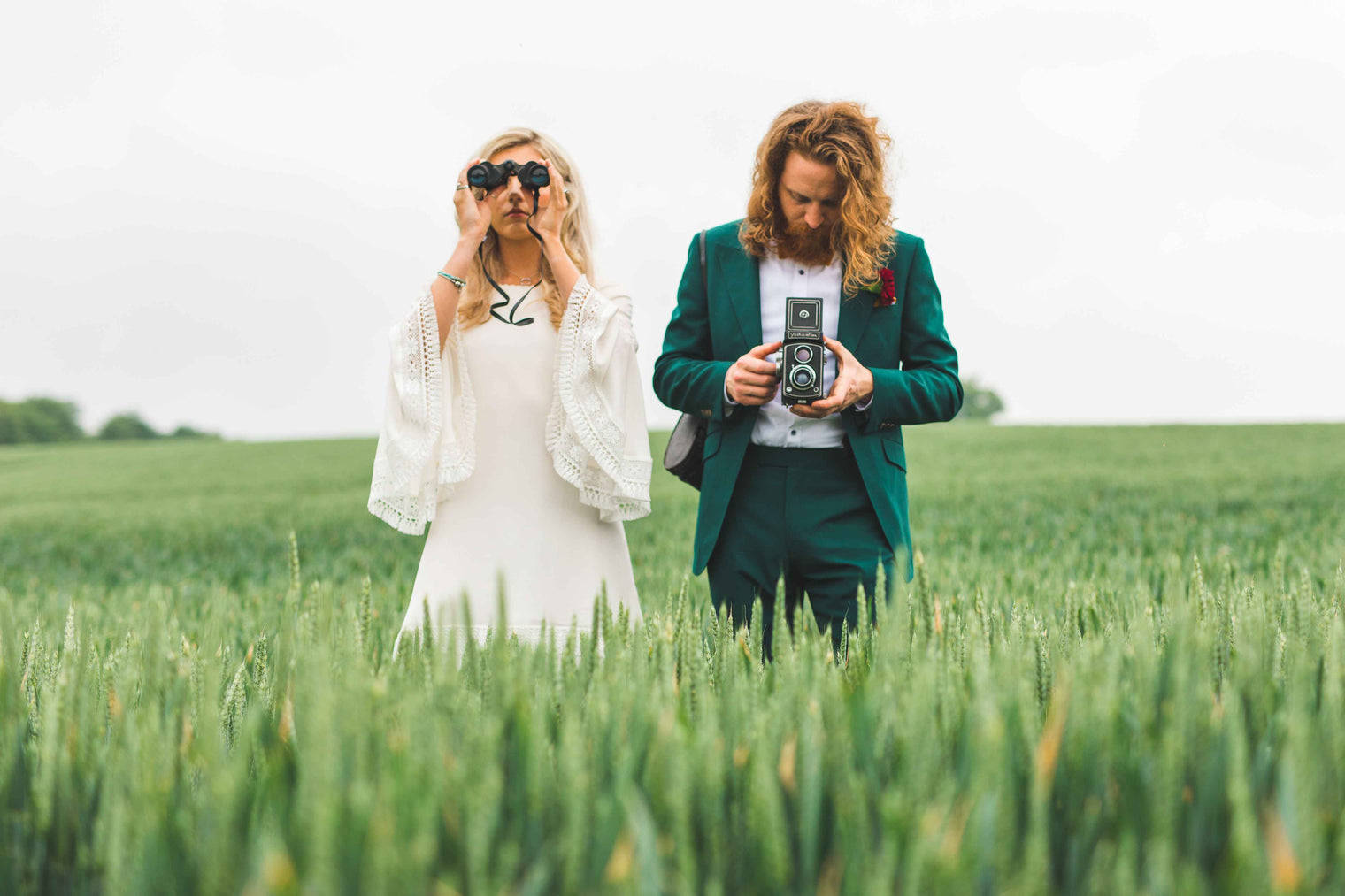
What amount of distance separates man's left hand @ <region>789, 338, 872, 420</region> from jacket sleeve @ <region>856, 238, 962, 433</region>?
0.07 m

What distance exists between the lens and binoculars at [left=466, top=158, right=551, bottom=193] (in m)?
2.87

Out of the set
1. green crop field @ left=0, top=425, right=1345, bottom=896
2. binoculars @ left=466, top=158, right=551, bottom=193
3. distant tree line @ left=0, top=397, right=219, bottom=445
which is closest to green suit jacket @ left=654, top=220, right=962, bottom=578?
binoculars @ left=466, top=158, right=551, bottom=193

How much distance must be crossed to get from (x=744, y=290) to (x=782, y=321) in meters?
0.15

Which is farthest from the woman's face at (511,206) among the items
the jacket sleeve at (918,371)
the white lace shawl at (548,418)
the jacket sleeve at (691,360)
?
the jacket sleeve at (918,371)

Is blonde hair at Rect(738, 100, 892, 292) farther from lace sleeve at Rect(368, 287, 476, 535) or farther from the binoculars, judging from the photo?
lace sleeve at Rect(368, 287, 476, 535)

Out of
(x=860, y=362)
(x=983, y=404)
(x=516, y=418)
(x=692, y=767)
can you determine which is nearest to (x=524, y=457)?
(x=516, y=418)

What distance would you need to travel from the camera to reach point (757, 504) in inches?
111

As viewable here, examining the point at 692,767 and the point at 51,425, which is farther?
the point at 51,425

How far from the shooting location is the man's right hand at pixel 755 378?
2.60m

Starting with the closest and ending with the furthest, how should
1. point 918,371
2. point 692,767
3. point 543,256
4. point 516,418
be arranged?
1. point 692,767
2. point 918,371
3. point 516,418
4. point 543,256

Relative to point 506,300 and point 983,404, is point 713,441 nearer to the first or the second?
point 506,300

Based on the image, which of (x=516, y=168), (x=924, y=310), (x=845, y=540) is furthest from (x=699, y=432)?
(x=516, y=168)

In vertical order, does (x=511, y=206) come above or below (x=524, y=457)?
above

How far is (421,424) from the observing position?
2.86 meters
